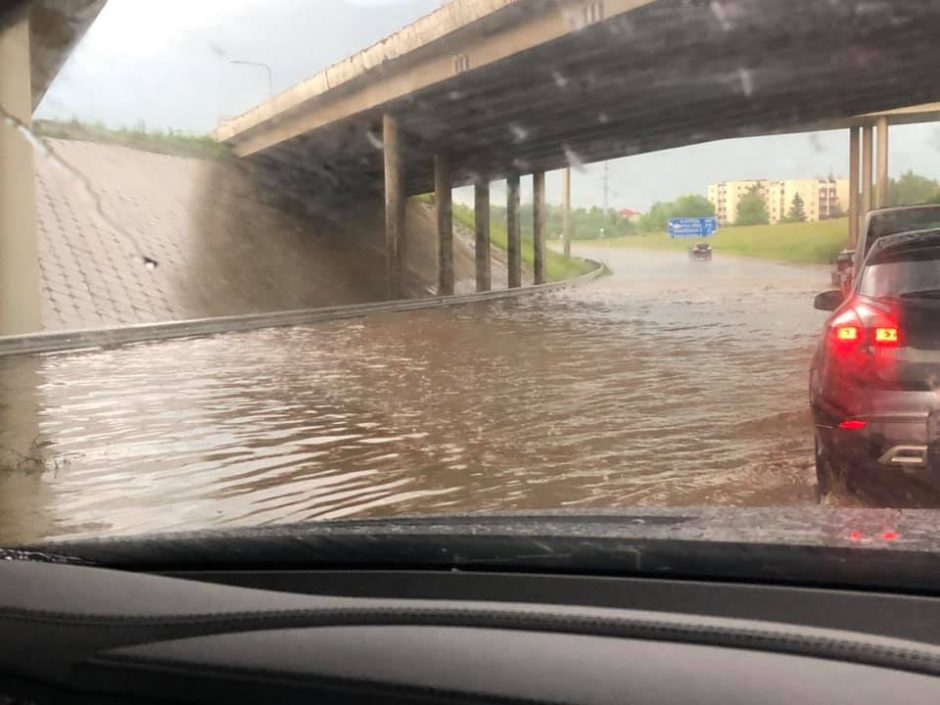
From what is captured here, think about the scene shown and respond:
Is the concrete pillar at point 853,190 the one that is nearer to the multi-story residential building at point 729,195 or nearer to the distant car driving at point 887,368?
the multi-story residential building at point 729,195

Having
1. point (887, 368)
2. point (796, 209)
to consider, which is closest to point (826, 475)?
point (887, 368)

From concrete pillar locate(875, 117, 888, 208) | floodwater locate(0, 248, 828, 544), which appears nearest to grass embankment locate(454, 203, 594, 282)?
concrete pillar locate(875, 117, 888, 208)

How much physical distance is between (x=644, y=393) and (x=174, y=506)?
6.35m

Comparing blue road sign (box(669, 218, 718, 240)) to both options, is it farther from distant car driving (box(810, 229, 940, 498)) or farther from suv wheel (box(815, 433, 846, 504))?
distant car driving (box(810, 229, 940, 498))

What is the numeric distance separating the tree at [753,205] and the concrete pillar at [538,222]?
36757 millimetres

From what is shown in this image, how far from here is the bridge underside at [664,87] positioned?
76.4 ft

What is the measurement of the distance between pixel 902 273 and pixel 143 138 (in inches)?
1610

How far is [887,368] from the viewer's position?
546cm

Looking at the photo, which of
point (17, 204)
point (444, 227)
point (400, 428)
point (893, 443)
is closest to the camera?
point (893, 443)

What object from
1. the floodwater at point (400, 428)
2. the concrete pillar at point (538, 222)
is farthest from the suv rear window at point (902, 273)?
the concrete pillar at point (538, 222)

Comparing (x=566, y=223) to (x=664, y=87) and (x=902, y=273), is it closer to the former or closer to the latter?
(x=664, y=87)

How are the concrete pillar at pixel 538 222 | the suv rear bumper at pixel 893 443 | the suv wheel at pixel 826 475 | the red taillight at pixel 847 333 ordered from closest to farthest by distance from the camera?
the suv rear bumper at pixel 893 443 → the red taillight at pixel 847 333 → the suv wheel at pixel 826 475 → the concrete pillar at pixel 538 222

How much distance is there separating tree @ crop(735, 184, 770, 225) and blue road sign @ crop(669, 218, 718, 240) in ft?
31.0

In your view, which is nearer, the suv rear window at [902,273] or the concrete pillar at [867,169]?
the suv rear window at [902,273]
